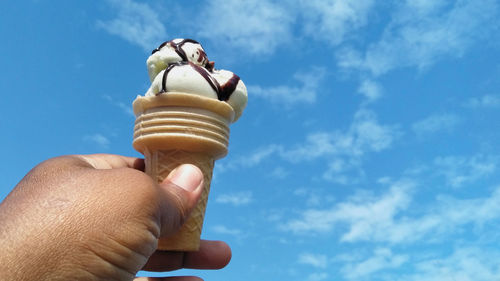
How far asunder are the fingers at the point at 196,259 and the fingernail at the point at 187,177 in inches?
35.3

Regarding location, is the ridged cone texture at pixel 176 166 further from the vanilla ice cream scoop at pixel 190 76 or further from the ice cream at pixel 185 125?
the vanilla ice cream scoop at pixel 190 76

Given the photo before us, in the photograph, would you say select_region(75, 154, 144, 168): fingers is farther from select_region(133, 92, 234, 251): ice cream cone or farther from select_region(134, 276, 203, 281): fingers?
select_region(134, 276, 203, 281): fingers

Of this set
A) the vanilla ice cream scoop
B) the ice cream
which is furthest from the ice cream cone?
the vanilla ice cream scoop

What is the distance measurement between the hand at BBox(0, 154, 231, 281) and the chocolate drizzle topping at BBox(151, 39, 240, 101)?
1018mm

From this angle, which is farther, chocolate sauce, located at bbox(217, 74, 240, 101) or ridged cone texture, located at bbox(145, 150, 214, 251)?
chocolate sauce, located at bbox(217, 74, 240, 101)

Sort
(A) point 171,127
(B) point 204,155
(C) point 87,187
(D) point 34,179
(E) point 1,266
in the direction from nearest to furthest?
(E) point 1,266
(C) point 87,187
(D) point 34,179
(A) point 171,127
(B) point 204,155

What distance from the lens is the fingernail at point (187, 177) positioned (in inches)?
113

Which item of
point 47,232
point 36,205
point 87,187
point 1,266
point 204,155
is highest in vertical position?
point 204,155

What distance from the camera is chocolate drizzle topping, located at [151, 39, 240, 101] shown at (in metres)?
3.27

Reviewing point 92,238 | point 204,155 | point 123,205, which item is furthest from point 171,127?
point 92,238

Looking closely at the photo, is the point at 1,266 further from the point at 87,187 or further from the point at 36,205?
the point at 87,187

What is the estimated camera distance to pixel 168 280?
11.1 ft

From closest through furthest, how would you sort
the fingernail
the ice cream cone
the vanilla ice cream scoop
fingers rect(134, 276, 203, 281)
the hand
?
the hand → the fingernail → the ice cream cone → the vanilla ice cream scoop → fingers rect(134, 276, 203, 281)

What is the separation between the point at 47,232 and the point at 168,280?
153cm
